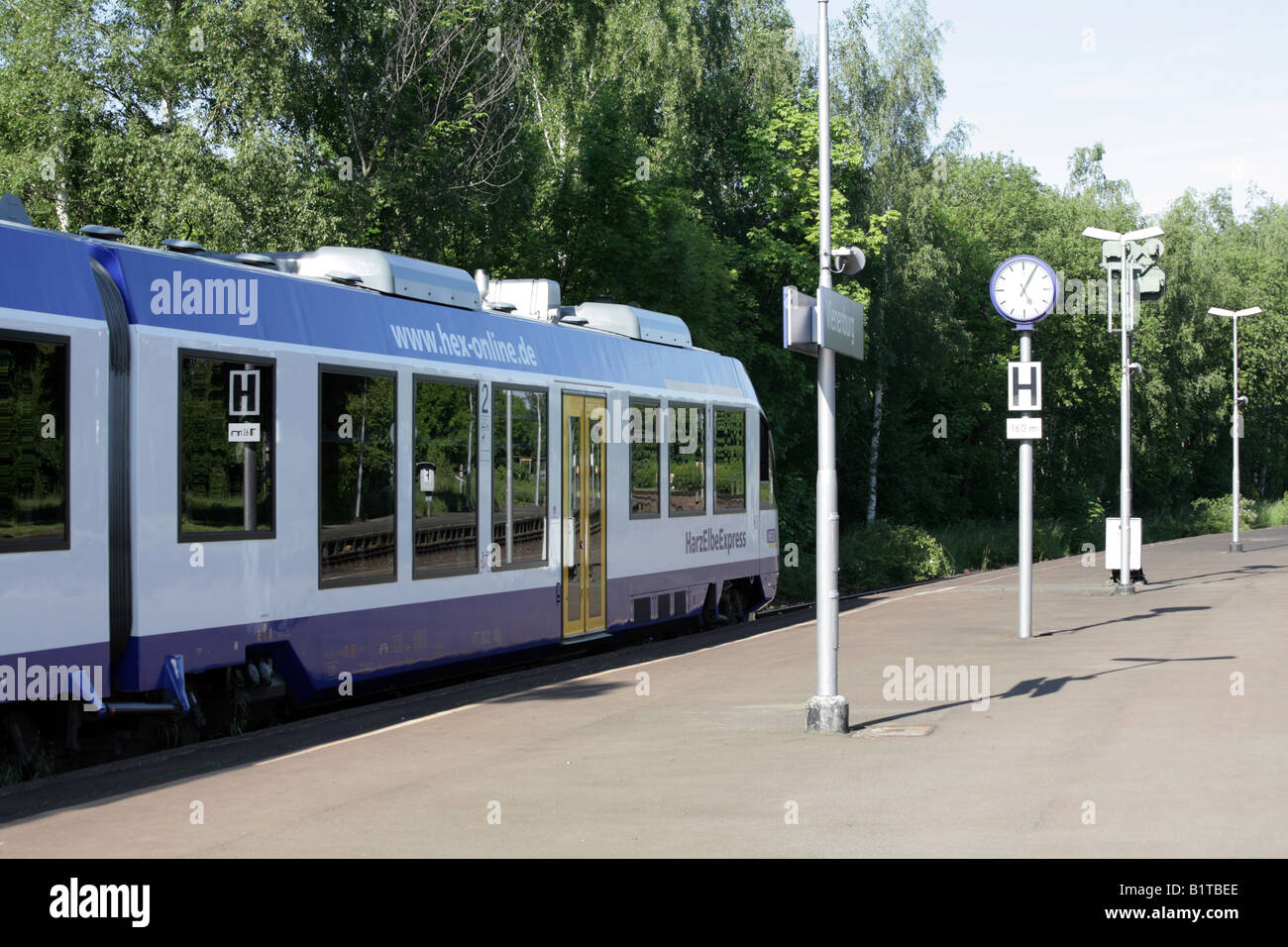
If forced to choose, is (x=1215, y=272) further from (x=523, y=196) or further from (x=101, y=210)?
(x=101, y=210)

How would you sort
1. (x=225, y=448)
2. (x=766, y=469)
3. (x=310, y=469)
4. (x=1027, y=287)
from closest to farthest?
1. (x=225, y=448)
2. (x=310, y=469)
3. (x=1027, y=287)
4. (x=766, y=469)

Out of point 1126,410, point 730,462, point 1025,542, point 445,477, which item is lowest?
point 1025,542

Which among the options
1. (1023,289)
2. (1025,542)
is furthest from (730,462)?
(1023,289)

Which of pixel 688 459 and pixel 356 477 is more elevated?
pixel 688 459

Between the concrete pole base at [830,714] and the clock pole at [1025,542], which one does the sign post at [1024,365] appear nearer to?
the clock pole at [1025,542]

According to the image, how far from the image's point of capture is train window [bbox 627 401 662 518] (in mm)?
16516

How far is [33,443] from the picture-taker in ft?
28.2

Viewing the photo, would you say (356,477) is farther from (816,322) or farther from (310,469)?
(816,322)

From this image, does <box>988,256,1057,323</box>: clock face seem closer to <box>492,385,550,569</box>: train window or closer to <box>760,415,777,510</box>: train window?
<box>760,415,777,510</box>: train window

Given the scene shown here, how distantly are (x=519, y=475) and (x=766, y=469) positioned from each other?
7338 mm

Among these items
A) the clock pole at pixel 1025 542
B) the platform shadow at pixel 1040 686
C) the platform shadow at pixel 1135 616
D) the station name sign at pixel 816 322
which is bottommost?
the platform shadow at pixel 1135 616

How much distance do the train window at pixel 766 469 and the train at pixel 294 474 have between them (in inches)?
142

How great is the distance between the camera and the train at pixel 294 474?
8.74 m

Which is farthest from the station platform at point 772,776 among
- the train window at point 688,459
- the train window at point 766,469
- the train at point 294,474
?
the train window at point 766,469
